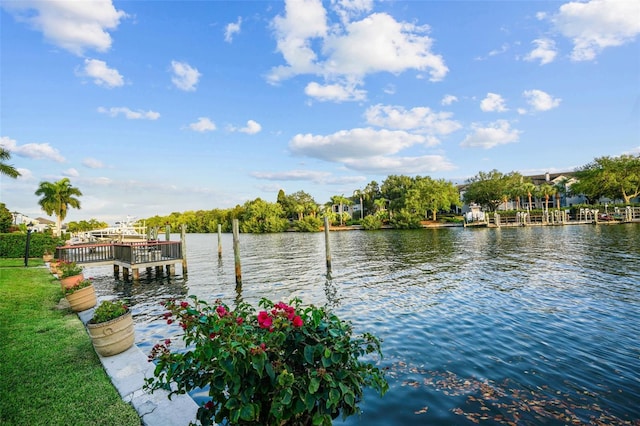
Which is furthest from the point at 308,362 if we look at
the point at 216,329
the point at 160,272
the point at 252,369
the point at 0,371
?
the point at 160,272

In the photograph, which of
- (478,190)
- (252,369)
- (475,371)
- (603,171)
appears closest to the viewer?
(252,369)

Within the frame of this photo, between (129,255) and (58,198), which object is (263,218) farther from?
(129,255)

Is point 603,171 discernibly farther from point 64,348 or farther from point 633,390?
point 64,348

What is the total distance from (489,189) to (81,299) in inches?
3228

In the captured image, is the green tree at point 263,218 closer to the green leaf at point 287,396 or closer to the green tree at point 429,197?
the green tree at point 429,197

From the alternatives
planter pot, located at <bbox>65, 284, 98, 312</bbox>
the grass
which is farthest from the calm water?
the grass

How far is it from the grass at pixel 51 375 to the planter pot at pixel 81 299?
255 millimetres

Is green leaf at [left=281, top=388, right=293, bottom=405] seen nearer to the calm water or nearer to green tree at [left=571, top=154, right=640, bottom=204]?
the calm water

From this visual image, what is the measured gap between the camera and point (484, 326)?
32.4 feet

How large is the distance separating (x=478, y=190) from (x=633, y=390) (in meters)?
79.9

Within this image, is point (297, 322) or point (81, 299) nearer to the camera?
point (297, 322)

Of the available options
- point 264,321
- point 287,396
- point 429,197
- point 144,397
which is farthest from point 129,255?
point 429,197

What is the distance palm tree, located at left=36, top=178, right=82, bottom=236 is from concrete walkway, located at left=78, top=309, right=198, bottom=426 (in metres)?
53.1

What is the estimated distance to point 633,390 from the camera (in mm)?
6102
